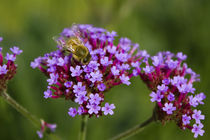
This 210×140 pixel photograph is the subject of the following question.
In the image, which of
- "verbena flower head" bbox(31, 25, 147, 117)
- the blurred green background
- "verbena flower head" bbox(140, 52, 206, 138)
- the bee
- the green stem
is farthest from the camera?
the blurred green background

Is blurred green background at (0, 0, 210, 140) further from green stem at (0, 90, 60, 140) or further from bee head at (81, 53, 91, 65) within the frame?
bee head at (81, 53, 91, 65)

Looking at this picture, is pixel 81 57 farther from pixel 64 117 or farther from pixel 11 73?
pixel 64 117

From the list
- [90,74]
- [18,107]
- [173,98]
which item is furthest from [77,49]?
[173,98]

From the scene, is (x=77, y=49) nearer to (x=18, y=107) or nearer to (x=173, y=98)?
(x=18, y=107)

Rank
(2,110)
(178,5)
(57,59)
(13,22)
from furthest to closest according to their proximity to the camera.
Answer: (13,22) < (178,5) < (2,110) < (57,59)

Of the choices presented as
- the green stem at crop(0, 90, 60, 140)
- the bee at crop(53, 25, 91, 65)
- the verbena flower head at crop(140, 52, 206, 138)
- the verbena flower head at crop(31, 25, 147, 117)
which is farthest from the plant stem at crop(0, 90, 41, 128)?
the verbena flower head at crop(140, 52, 206, 138)

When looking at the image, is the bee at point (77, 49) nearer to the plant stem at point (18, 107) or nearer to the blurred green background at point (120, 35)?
the plant stem at point (18, 107)

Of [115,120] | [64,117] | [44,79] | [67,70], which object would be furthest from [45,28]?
[67,70]
